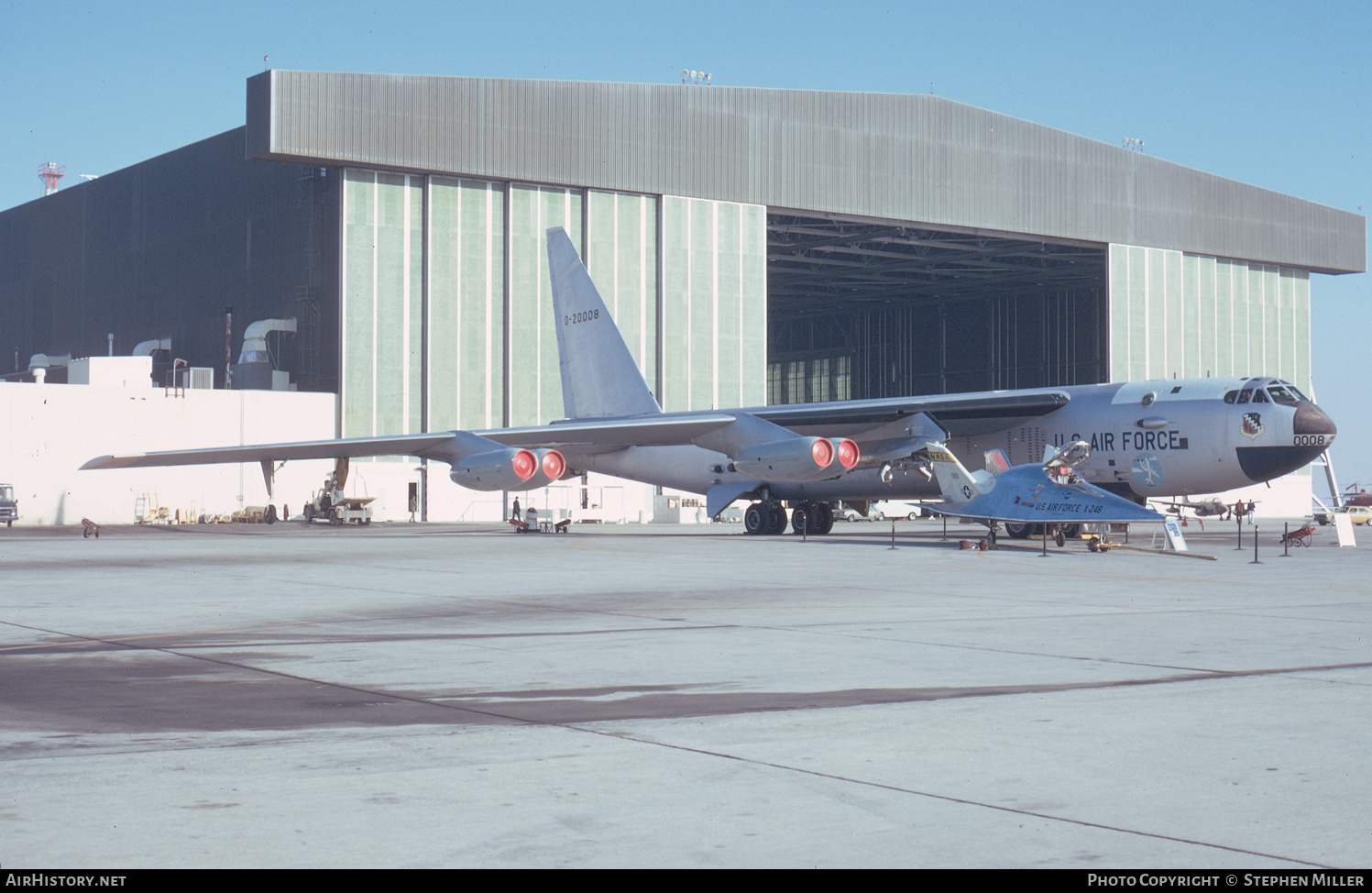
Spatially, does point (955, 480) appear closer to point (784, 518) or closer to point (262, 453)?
point (784, 518)

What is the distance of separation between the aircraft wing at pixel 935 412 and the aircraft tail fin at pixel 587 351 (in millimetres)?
4246

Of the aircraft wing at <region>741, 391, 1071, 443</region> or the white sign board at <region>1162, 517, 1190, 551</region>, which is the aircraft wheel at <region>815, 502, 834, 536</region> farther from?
the white sign board at <region>1162, 517, 1190, 551</region>

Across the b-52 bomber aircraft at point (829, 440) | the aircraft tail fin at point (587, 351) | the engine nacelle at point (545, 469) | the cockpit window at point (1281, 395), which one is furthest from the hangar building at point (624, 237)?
the cockpit window at point (1281, 395)

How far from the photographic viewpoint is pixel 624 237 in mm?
54344

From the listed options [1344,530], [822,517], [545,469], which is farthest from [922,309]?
[545,469]

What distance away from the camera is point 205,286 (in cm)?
6141

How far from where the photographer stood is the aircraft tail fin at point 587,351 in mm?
36281

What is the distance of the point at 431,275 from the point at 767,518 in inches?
839

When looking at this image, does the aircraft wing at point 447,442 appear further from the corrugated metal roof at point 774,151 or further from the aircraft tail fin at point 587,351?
the corrugated metal roof at point 774,151

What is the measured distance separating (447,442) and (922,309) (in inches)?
2191

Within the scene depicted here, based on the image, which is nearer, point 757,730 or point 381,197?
point 757,730

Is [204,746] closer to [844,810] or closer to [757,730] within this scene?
[757,730]

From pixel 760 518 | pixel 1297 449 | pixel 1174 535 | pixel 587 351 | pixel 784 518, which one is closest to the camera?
pixel 1174 535

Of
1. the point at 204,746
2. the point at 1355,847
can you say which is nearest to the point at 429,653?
the point at 204,746
